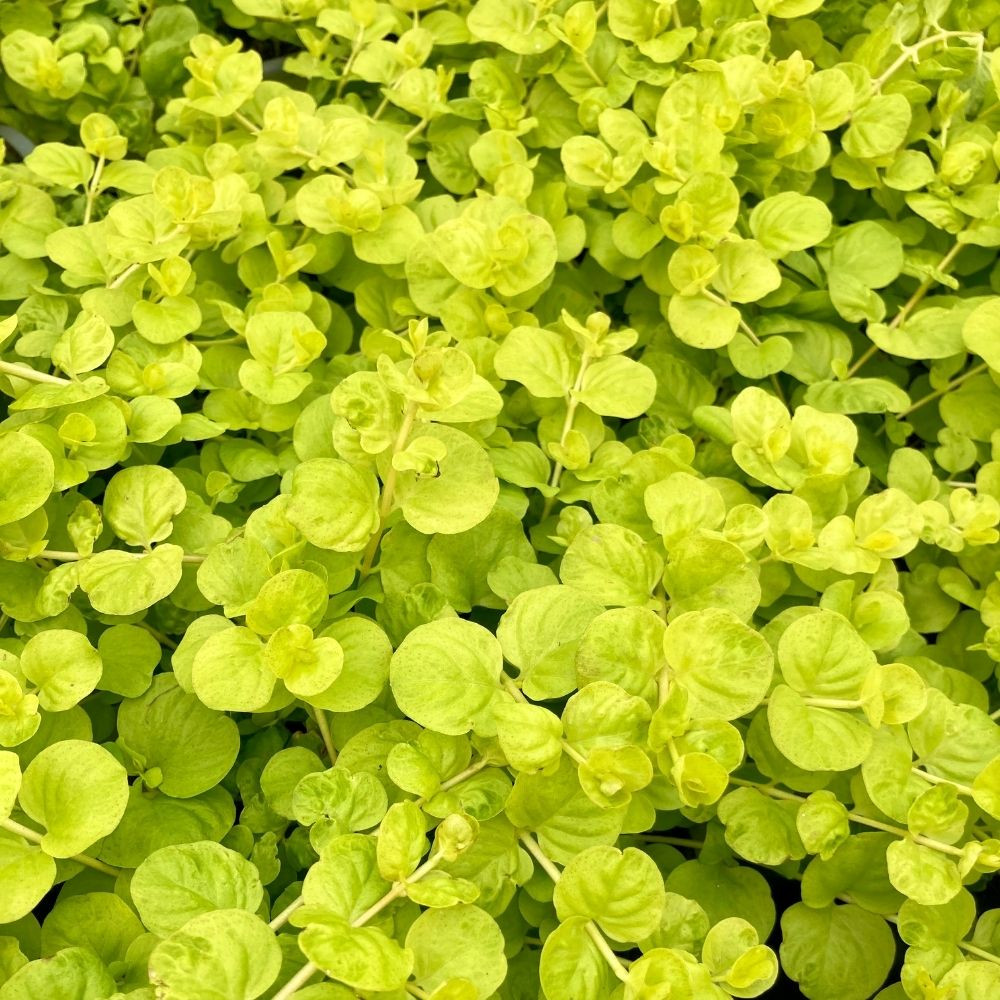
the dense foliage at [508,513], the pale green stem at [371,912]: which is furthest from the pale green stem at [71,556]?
the pale green stem at [371,912]

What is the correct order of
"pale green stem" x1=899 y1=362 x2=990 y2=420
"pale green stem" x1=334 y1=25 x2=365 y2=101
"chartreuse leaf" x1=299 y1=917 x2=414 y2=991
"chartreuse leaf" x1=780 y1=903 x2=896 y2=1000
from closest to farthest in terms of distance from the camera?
"chartreuse leaf" x1=299 y1=917 x2=414 y2=991 → "chartreuse leaf" x1=780 y1=903 x2=896 y2=1000 → "pale green stem" x1=899 y1=362 x2=990 y2=420 → "pale green stem" x1=334 y1=25 x2=365 y2=101

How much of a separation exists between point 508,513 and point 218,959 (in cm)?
42

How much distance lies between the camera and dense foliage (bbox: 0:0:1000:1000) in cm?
67

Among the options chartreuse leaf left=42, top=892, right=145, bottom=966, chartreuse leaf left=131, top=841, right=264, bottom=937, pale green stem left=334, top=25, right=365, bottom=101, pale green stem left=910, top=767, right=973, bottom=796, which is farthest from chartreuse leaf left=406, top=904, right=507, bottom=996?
pale green stem left=334, top=25, right=365, bottom=101

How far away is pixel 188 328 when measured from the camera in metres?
0.96

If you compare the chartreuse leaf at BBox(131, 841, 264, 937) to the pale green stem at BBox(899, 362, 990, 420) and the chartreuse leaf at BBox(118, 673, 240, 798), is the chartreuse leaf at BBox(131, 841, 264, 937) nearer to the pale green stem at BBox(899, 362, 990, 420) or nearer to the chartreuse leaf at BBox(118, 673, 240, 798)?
the chartreuse leaf at BBox(118, 673, 240, 798)

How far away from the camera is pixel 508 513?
856mm

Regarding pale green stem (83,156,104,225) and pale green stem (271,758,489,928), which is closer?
pale green stem (271,758,489,928)

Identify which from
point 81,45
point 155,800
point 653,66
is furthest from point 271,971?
point 81,45

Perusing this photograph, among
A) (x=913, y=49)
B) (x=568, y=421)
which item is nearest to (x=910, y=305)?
(x=913, y=49)

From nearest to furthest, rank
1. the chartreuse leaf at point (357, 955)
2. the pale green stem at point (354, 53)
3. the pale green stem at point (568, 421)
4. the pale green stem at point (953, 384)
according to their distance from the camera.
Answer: the chartreuse leaf at point (357, 955)
the pale green stem at point (568, 421)
the pale green stem at point (953, 384)
the pale green stem at point (354, 53)

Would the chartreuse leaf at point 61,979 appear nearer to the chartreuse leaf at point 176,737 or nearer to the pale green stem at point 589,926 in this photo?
the chartreuse leaf at point 176,737

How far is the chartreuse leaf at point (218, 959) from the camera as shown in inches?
22.3

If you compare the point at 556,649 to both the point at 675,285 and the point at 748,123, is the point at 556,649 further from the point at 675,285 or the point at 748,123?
the point at 748,123
